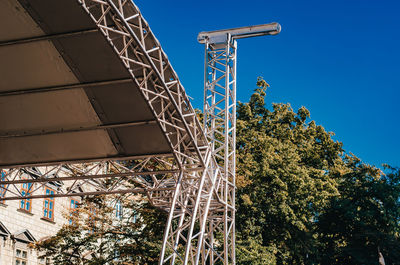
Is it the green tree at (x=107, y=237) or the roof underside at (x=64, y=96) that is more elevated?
the roof underside at (x=64, y=96)

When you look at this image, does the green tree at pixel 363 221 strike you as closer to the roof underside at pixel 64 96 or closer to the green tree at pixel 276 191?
the green tree at pixel 276 191

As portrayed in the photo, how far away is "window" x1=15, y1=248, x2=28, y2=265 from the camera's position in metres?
30.0

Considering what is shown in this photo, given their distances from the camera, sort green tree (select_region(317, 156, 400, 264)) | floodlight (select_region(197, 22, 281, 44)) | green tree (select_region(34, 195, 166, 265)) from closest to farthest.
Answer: floodlight (select_region(197, 22, 281, 44))
green tree (select_region(34, 195, 166, 265))
green tree (select_region(317, 156, 400, 264))

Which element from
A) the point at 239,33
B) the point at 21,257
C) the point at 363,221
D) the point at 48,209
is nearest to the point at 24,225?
the point at 21,257

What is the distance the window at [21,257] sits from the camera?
30.0 meters

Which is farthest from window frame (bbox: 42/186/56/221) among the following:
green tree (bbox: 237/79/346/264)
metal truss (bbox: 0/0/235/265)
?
metal truss (bbox: 0/0/235/265)

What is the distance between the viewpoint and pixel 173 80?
52.3ft

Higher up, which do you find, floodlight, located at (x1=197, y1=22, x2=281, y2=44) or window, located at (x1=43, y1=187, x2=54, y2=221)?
floodlight, located at (x1=197, y1=22, x2=281, y2=44)

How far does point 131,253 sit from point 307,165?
1341 centimetres

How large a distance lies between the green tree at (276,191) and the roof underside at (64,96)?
9888 millimetres

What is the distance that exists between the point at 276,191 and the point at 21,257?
1390 centimetres

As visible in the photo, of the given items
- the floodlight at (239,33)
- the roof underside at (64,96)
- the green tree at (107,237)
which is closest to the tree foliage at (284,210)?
the green tree at (107,237)

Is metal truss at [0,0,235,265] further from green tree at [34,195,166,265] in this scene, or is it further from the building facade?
the building facade

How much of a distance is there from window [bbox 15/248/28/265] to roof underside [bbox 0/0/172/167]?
11.9 metres
